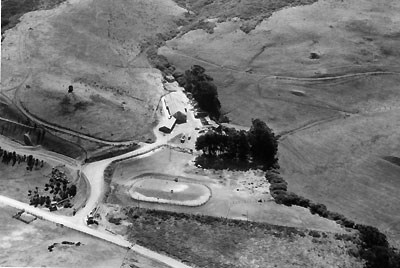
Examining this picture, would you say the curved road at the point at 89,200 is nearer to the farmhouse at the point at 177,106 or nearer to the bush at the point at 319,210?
the farmhouse at the point at 177,106

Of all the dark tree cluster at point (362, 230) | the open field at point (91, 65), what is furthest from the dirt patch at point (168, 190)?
the open field at point (91, 65)

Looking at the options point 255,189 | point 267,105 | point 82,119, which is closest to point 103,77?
point 82,119

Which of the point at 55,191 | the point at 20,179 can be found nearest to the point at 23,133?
the point at 20,179

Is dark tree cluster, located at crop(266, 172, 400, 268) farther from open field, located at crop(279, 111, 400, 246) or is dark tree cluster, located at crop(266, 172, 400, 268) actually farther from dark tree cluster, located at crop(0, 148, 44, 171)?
dark tree cluster, located at crop(0, 148, 44, 171)

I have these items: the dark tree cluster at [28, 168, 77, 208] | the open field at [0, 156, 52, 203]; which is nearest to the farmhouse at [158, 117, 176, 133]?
the dark tree cluster at [28, 168, 77, 208]

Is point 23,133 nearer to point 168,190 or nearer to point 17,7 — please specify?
point 168,190

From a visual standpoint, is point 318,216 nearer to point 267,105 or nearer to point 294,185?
point 294,185
